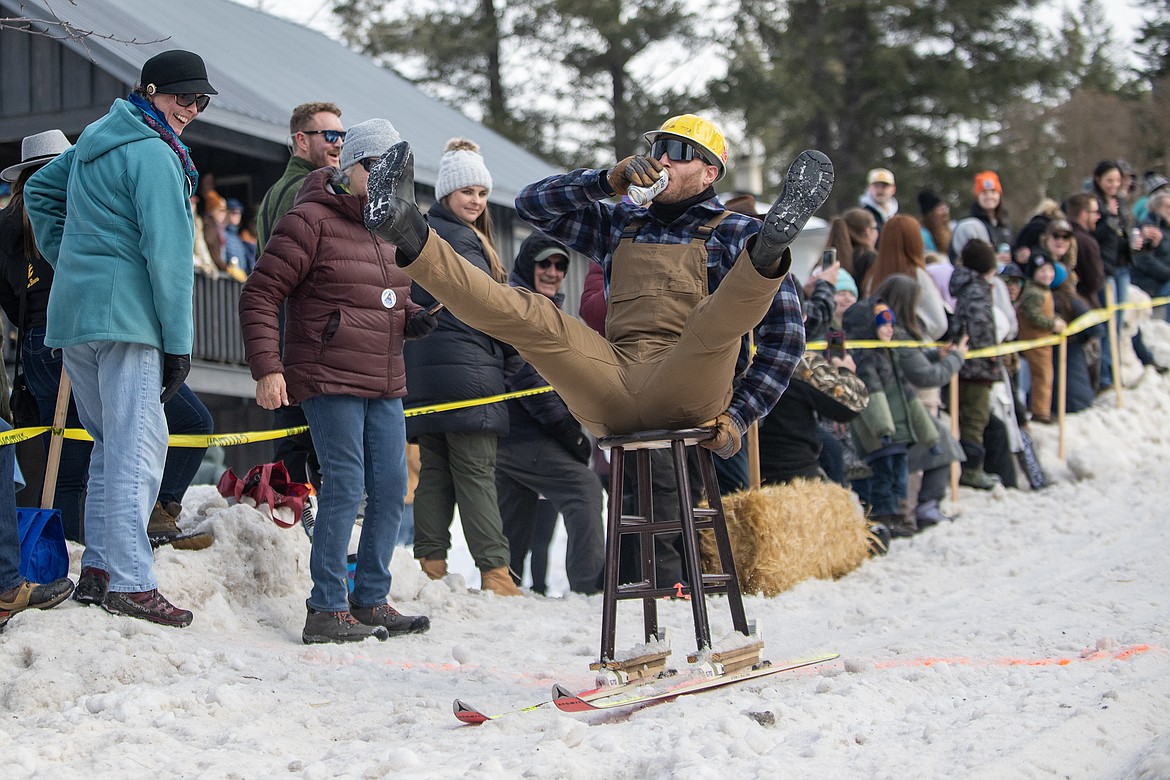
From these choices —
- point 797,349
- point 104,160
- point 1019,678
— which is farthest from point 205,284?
point 1019,678

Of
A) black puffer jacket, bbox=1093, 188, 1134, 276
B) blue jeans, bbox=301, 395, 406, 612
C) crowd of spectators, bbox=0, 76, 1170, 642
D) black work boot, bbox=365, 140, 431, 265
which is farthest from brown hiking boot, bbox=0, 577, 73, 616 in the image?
black puffer jacket, bbox=1093, 188, 1134, 276

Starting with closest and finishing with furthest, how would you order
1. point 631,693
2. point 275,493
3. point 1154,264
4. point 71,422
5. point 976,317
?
point 631,693 < point 71,422 < point 275,493 < point 976,317 < point 1154,264

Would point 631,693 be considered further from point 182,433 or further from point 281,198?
point 281,198

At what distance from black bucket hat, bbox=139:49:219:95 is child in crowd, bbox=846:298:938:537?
5.52 metres

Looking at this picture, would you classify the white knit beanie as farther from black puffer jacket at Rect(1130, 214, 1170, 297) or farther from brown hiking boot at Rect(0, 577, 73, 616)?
black puffer jacket at Rect(1130, 214, 1170, 297)

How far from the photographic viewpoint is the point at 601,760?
12.5ft

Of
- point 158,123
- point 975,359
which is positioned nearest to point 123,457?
point 158,123

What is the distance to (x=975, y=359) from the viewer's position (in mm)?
11008

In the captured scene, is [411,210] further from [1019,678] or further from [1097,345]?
[1097,345]

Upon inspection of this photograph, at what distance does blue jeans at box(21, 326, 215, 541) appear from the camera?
20.0 feet

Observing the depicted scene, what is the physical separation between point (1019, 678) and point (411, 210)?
2827mm

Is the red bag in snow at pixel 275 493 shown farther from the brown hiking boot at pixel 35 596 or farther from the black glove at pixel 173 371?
the brown hiking boot at pixel 35 596

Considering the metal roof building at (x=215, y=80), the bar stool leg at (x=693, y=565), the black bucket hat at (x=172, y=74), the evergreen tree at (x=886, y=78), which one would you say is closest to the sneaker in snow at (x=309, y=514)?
the black bucket hat at (x=172, y=74)

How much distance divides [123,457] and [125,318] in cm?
55
